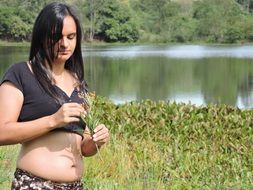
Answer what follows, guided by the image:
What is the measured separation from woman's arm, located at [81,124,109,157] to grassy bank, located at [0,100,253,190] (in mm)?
1662

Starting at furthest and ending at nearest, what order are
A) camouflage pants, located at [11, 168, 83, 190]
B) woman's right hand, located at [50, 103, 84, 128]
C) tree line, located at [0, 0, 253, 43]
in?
tree line, located at [0, 0, 253, 43] < camouflage pants, located at [11, 168, 83, 190] < woman's right hand, located at [50, 103, 84, 128]

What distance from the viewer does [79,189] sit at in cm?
200

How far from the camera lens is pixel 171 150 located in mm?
5273

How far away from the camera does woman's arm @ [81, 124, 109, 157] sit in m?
1.85

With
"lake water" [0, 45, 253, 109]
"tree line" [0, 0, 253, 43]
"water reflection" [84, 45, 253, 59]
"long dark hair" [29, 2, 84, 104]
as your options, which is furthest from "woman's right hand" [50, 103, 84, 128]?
"tree line" [0, 0, 253, 43]

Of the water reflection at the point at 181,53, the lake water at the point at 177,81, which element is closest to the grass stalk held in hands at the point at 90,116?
the lake water at the point at 177,81

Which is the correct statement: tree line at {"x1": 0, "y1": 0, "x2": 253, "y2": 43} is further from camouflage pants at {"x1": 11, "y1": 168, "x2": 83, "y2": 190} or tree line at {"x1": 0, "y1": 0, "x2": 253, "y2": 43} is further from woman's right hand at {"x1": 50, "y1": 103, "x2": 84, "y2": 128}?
woman's right hand at {"x1": 50, "y1": 103, "x2": 84, "y2": 128}

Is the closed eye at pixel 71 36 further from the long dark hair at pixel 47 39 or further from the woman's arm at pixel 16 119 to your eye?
the woman's arm at pixel 16 119

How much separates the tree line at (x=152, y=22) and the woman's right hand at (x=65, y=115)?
5838cm

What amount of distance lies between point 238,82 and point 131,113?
49.7ft

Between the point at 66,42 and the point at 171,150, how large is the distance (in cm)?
349

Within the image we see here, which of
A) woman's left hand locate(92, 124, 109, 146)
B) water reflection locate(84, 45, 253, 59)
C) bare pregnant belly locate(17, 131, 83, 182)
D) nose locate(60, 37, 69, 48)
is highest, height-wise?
nose locate(60, 37, 69, 48)

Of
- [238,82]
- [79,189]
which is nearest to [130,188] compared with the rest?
[79,189]

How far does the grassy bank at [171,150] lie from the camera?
429 centimetres
